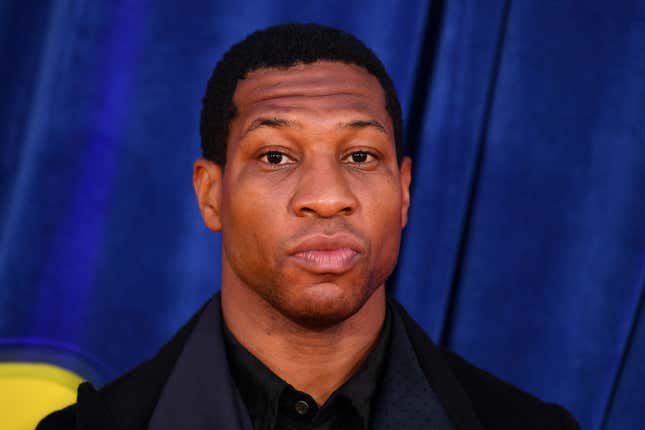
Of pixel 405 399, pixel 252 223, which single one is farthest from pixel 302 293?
pixel 405 399

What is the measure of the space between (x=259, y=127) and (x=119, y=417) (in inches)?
18.1

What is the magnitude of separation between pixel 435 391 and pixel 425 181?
0.60 meters

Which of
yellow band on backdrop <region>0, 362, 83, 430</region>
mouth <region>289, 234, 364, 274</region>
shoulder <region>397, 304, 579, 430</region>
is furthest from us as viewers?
yellow band on backdrop <region>0, 362, 83, 430</region>

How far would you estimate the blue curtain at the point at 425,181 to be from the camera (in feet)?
5.53

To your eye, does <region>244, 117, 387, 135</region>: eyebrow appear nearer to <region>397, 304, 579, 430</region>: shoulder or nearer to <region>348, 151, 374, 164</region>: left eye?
<region>348, 151, 374, 164</region>: left eye

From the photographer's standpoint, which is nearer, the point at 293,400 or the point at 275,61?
the point at 293,400

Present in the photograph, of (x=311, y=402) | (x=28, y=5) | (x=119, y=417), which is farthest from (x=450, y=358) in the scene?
(x=28, y=5)

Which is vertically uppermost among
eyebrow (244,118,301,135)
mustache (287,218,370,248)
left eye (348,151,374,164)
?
eyebrow (244,118,301,135)

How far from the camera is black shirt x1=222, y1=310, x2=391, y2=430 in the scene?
1.15 metres

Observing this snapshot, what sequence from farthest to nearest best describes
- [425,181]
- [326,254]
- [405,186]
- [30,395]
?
[425,181]
[30,395]
[405,186]
[326,254]

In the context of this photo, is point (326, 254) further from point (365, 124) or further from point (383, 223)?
point (365, 124)

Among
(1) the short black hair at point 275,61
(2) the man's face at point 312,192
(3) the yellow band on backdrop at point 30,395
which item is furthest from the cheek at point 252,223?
(3) the yellow band on backdrop at point 30,395

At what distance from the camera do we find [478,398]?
1.29 meters

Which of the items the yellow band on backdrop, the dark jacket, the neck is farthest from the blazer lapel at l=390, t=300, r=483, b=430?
the yellow band on backdrop
